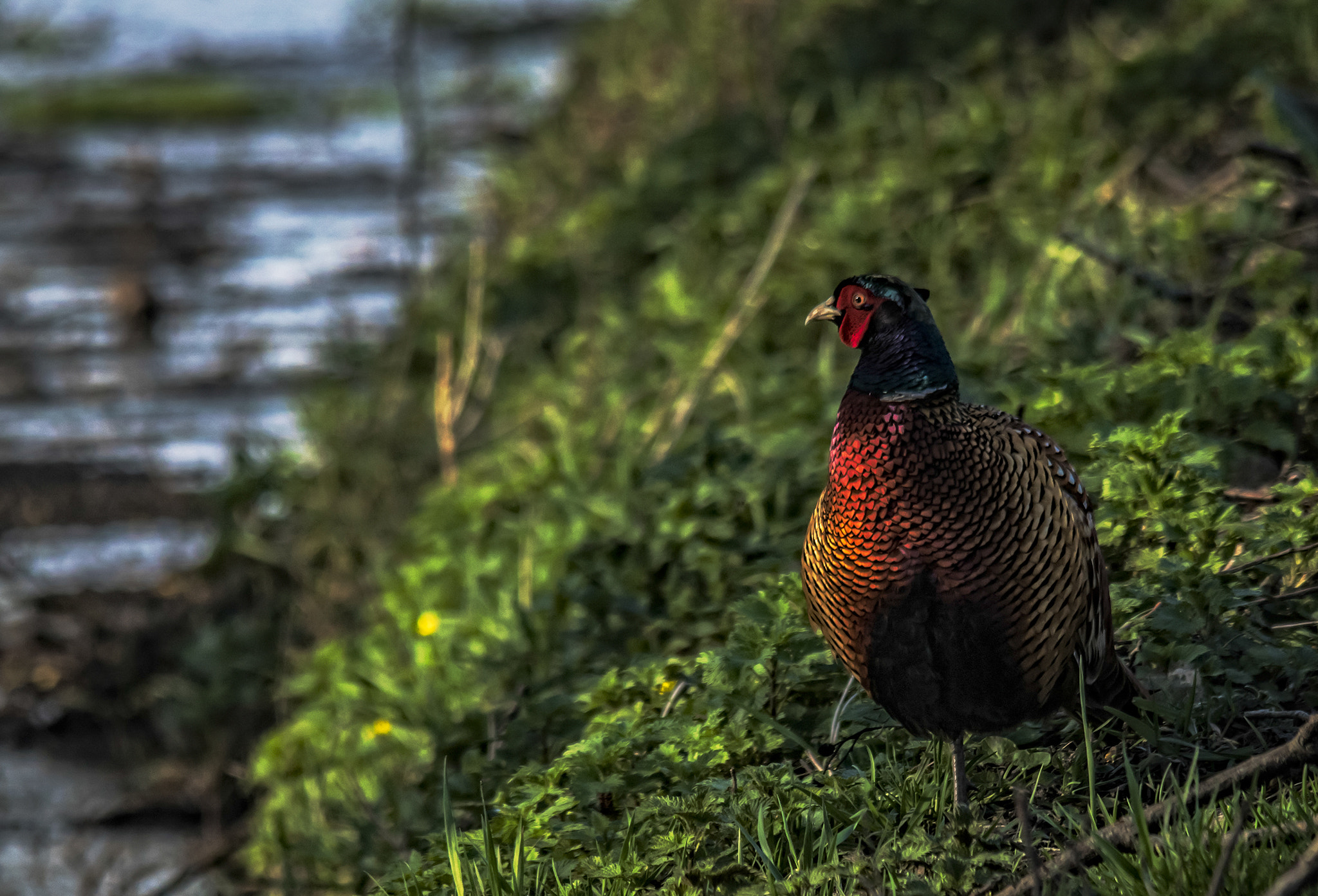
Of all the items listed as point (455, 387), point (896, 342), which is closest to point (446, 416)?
point (455, 387)

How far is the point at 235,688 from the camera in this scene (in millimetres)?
5410

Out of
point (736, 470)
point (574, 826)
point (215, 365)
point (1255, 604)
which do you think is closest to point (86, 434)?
point (215, 365)

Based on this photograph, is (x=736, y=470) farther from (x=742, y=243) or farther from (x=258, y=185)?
(x=258, y=185)

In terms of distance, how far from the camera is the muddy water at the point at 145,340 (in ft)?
17.8

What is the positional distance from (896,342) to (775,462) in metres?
1.74

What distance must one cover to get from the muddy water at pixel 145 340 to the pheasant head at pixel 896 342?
336 cm

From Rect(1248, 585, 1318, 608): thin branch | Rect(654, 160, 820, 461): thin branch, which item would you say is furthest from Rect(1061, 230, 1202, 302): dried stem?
Rect(1248, 585, 1318, 608): thin branch

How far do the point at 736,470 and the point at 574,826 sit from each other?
1.54 metres

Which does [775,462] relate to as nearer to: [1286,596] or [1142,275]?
[1142,275]

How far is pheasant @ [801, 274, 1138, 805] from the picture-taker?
87.6 inches

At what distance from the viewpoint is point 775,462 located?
4.02 m

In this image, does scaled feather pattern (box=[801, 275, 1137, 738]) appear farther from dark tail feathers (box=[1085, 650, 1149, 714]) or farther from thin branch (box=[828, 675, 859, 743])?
thin branch (box=[828, 675, 859, 743])

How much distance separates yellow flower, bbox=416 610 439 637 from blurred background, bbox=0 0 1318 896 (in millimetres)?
46

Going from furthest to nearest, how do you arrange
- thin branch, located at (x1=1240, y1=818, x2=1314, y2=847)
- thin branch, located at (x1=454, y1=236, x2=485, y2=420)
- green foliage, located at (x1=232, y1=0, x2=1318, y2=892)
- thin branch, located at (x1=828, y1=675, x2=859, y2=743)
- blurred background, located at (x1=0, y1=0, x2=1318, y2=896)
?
1. thin branch, located at (x1=454, y1=236, x2=485, y2=420)
2. blurred background, located at (x1=0, y1=0, x2=1318, y2=896)
3. thin branch, located at (x1=828, y1=675, x2=859, y2=743)
4. green foliage, located at (x1=232, y1=0, x2=1318, y2=892)
5. thin branch, located at (x1=1240, y1=818, x2=1314, y2=847)
